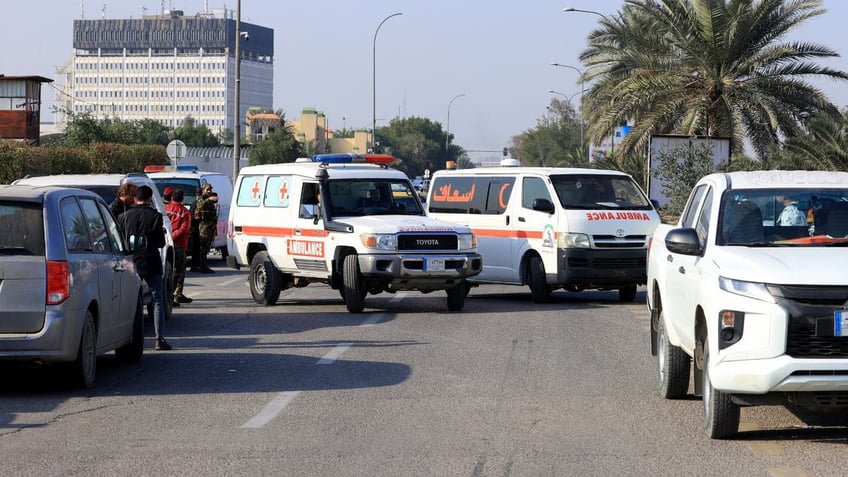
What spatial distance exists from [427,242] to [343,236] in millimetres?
1155

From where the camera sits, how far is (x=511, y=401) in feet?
33.3

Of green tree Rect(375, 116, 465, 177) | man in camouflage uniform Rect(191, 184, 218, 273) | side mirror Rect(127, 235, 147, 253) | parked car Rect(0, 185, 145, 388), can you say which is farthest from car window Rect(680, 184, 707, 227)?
green tree Rect(375, 116, 465, 177)

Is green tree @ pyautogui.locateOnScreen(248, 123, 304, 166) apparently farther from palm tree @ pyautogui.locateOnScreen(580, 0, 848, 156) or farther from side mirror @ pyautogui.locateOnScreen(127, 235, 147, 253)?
side mirror @ pyautogui.locateOnScreen(127, 235, 147, 253)

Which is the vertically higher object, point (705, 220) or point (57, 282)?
point (705, 220)

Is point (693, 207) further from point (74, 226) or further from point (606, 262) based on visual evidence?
point (606, 262)

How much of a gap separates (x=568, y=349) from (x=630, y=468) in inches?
250

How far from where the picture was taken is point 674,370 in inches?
393

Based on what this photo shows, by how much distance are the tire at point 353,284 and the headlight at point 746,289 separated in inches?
392

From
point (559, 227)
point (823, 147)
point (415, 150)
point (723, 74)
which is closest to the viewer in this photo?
point (559, 227)

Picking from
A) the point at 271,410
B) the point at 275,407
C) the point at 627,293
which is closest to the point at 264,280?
the point at 627,293

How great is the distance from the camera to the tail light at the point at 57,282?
10117mm

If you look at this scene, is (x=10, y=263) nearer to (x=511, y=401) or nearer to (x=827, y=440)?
(x=511, y=401)

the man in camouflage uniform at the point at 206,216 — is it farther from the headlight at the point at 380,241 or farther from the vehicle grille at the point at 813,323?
the vehicle grille at the point at 813,323

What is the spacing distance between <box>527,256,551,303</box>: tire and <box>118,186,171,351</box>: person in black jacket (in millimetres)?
7686
